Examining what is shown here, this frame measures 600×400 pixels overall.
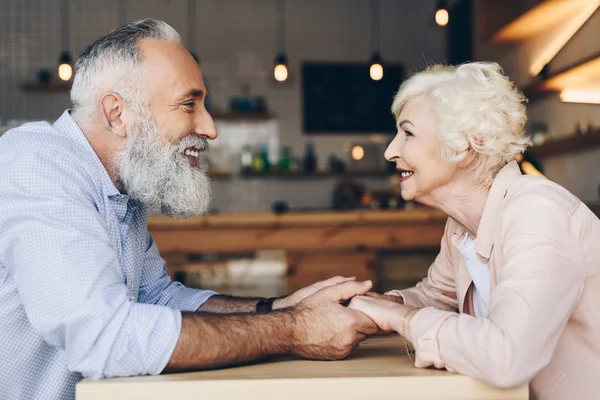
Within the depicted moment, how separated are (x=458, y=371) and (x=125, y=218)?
92cm

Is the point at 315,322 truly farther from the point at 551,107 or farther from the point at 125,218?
the point at 551,107

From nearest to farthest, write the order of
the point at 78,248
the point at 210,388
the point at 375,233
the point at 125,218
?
the point at 210,388 < the point at 78,248 < the point at 125,218 < the point at 375,233

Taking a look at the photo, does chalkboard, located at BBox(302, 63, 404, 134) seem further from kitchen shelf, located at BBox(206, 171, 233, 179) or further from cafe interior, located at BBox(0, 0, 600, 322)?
kitchen shelf, located at BBox(206, 171, 233, 179)

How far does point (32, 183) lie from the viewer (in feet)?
4.54

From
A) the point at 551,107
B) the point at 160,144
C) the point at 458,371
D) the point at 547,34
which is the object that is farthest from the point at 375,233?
the point at 458,371

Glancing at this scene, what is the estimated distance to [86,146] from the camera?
1.64 meters

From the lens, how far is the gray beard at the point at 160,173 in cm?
171

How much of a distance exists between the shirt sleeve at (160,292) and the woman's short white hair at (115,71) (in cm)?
49

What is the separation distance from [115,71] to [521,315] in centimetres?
116

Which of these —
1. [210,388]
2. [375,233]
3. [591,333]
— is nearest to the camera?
[210,388]

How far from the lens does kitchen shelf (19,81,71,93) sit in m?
7.04

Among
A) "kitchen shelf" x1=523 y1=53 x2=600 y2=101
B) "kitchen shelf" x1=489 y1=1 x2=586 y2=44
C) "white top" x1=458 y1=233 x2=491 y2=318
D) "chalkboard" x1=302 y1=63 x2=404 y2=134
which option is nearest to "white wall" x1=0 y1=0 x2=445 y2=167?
"chalkboard" x1=302 y1=63 x2=404 y2=134

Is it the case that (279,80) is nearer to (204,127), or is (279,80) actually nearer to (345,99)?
(345,99)

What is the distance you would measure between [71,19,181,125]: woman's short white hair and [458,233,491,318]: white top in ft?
3.11
